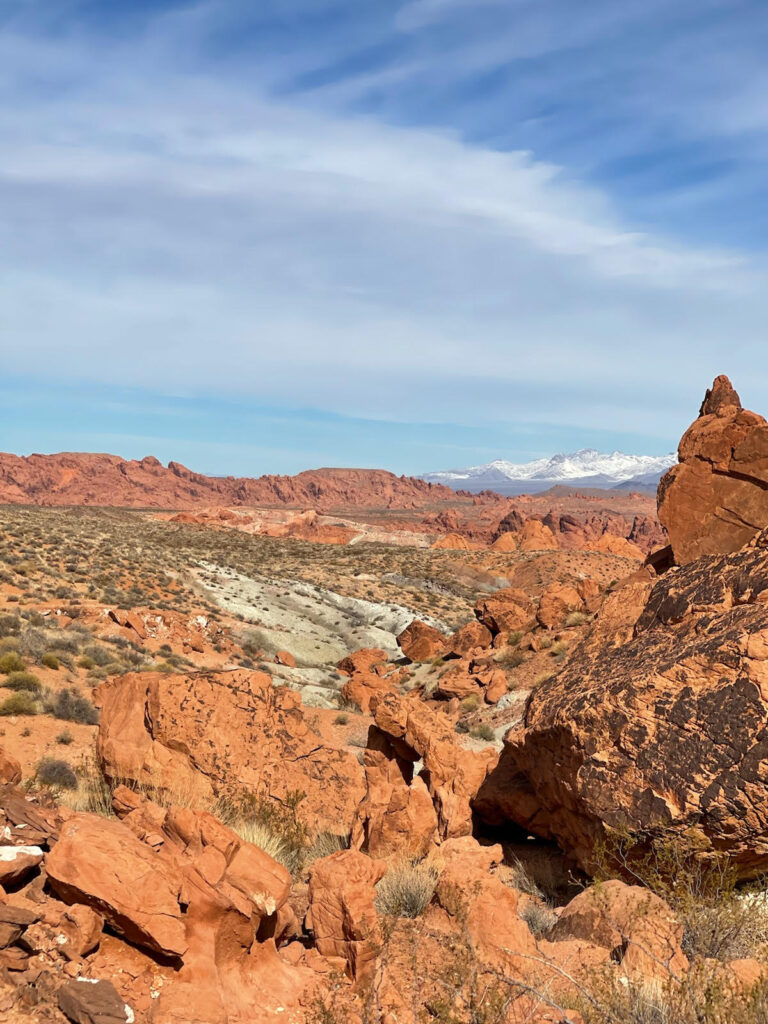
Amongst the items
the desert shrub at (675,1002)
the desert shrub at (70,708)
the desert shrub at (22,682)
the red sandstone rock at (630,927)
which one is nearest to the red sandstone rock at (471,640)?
the desert shrub at (70,708)

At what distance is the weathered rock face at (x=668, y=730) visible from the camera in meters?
6.00

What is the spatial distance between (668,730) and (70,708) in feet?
37.0

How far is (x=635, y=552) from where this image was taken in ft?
239

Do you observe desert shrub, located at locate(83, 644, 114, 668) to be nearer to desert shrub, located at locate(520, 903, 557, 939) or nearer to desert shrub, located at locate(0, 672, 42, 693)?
desert shrub, located at locate(0, 672, 42, 693)

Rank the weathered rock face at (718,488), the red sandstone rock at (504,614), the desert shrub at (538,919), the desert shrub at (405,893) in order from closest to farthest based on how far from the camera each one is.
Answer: the desert shrub at (405,893) → the desert shrub at (538,919) → the weathered rock face at (718,488) → the red sandstone rock at (504,614)

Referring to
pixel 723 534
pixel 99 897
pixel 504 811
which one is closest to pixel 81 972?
pixel 99 897

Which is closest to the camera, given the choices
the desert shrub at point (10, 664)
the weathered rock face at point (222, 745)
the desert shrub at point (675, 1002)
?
the desert shrub at point (675, 1002)

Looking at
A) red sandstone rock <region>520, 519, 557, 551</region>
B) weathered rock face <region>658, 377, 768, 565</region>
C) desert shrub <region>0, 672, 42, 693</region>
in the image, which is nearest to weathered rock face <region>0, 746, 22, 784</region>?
desert shrub <region>0, 672, 42, 693</region>

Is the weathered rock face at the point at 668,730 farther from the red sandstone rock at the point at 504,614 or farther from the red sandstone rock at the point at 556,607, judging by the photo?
the red sandstone rock at the point at 504,614

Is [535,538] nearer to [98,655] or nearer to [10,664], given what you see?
[98,655]

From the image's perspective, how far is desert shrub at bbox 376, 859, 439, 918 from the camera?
6.35 meters

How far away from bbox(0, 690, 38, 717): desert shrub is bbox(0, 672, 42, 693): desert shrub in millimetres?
837

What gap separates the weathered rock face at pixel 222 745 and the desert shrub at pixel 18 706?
4585 mm

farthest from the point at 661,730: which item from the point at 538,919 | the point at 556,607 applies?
the point at 556,607
